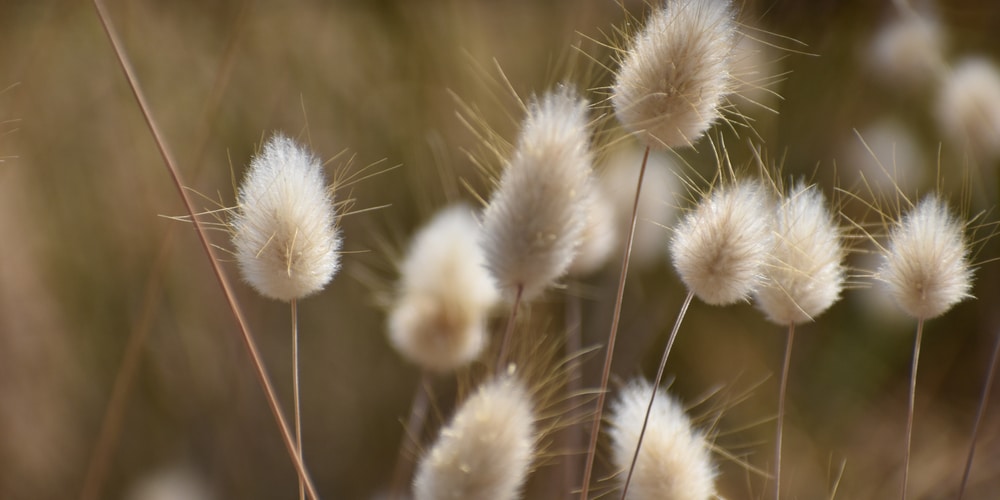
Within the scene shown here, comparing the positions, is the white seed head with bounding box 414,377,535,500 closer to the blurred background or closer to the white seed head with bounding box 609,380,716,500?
the white seed head with bounding box 609,380,716,500

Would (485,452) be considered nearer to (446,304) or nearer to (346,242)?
(446,304)

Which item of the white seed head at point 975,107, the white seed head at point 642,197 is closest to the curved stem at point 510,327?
the white seed head at point 642,197

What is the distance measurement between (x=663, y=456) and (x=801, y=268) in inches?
4.1

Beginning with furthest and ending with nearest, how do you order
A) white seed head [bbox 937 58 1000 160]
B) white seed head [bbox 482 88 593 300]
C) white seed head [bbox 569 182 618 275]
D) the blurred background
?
the blurred background
white seed head [bbox 937 58 1000 160]
white seed head [bbox 569 182 618 275]
white seed head [bbox 482 88 593 300]

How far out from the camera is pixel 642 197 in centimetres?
57

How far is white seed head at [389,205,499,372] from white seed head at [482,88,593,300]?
17 centimetres

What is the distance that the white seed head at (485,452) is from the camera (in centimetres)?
26

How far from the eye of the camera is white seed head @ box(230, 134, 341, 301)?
274mm

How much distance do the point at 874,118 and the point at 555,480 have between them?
0.57 m

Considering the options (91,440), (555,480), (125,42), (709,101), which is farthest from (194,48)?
(709,101)

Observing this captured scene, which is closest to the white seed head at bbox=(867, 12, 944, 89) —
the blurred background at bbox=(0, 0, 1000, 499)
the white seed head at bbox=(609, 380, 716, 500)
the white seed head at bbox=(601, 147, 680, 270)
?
the blurred background at bbox=(0, 0, 1000, 499)

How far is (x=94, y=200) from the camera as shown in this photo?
0.89 meters

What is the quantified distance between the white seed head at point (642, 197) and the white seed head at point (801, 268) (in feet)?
0.68

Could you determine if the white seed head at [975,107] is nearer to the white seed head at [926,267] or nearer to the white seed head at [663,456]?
the white seed head at [926,267]
